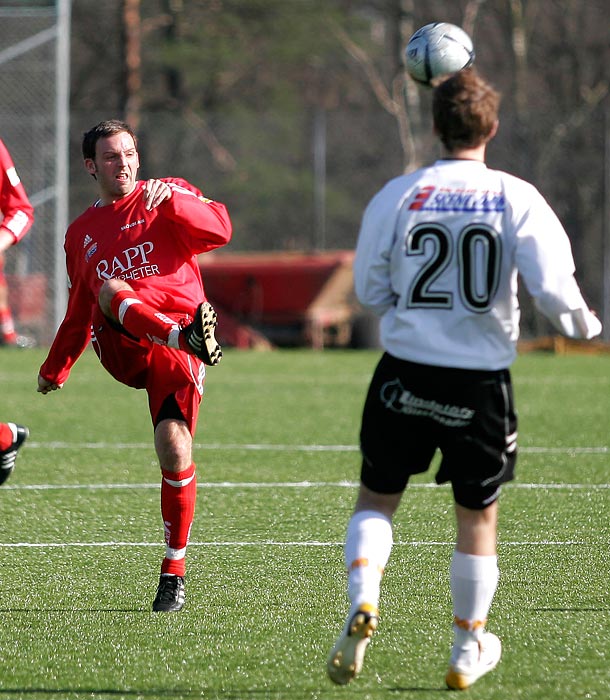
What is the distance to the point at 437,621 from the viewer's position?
4.31 m

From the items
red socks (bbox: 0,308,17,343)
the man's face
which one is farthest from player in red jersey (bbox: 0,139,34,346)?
red socks (bbox: 0,308,17,343)

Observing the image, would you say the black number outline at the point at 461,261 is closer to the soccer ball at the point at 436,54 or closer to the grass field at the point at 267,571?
the grass field at the point at 267,571

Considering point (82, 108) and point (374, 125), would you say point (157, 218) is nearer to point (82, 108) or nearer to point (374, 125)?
point (374, 125)

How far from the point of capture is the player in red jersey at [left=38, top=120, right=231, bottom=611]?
15.0ft

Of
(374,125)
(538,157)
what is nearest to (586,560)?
(538,157)

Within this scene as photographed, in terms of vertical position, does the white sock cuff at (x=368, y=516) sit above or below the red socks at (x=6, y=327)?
above

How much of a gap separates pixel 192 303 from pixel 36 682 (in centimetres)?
164

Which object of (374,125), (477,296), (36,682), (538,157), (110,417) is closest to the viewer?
(477,296)

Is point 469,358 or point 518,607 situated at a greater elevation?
point 469,358

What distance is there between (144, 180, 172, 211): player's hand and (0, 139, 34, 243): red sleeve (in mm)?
1261

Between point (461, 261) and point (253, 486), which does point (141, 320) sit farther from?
point (253, 486)

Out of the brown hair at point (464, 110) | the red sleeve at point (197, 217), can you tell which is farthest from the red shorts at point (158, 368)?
the brown hair at point (464, 110)

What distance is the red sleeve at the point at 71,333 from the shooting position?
4.86 m

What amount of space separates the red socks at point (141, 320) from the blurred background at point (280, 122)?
11968 millimetres
